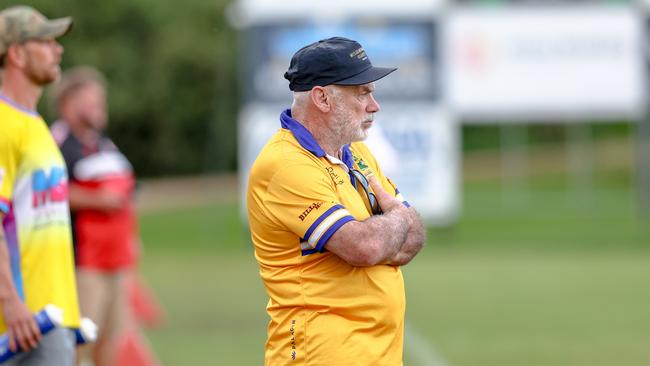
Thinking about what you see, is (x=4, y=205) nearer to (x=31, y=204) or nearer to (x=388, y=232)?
(x=31, y=204)

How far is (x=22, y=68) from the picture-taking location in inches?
239

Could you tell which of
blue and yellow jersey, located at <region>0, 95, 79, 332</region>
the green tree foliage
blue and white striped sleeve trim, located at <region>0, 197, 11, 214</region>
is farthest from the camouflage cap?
the green tree foliage

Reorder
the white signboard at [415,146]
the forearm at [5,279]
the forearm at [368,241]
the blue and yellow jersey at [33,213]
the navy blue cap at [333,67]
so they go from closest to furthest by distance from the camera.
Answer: the forearm at [368,241] → the navy blue cap at [333,67] → the forearm at [5,279] → the blue and yellow jersey at [33,213] → the white signboard at [415,146]

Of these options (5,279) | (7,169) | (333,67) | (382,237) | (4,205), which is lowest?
(5,279)

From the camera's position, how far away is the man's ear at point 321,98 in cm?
534

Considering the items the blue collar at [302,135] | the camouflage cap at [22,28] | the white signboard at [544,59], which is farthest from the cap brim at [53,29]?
the white signboard at [544,59]

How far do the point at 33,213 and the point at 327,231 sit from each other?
1.48 meters

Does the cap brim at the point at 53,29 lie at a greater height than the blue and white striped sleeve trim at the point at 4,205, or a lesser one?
greater

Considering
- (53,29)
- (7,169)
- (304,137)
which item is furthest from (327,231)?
(53,29)

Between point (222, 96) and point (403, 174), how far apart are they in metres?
21.7

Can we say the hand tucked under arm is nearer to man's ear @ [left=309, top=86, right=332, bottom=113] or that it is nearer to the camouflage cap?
man's ear @ [left=309, top=86, right=332, bottom=113]

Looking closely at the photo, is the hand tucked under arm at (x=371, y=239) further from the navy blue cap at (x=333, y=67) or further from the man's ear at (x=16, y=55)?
the man's ear at (x=16, y=55)

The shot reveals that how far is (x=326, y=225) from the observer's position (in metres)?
5.14

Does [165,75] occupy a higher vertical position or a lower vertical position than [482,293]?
higher
